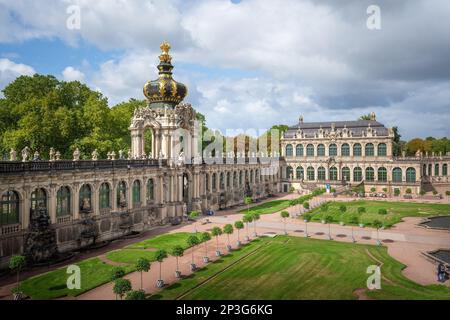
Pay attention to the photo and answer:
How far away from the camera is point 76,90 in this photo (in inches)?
2596

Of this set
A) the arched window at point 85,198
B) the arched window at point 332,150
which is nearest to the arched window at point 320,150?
the arched window at point 332,150

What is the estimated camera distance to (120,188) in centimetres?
4622

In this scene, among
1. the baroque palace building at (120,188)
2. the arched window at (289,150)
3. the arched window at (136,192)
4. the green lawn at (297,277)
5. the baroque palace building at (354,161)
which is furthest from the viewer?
the arched window at (289,150)

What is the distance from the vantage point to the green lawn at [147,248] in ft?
115

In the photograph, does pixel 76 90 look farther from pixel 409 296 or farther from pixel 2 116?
pixel 409 296

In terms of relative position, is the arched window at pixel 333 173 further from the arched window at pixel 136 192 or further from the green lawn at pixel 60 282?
the green lawn at pixel 60 282

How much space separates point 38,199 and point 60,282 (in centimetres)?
1045

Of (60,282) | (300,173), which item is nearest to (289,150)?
(300,173)

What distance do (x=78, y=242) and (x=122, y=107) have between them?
44.1 meters

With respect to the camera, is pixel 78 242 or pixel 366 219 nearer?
pixel 78 242

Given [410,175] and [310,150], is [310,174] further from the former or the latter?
[410,175]

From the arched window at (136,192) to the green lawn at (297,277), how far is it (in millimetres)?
17557

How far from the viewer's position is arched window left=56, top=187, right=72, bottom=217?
37.5m
